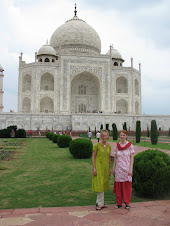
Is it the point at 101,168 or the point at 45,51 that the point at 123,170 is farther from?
the point at 45,51

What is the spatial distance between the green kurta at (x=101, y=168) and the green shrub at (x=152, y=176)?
0.67 m

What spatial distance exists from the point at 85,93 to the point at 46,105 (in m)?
5.82

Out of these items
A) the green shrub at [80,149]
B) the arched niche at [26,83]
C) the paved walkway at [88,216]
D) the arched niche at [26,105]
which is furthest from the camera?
the arched niche at [26,83]

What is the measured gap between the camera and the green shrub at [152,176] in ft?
11.2

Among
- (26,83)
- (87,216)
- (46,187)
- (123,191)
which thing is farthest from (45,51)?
(87,216)

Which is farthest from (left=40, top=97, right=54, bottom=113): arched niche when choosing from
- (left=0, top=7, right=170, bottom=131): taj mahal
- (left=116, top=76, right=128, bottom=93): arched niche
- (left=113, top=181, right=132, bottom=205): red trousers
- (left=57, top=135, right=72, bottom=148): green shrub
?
(left=113, top=181, right=132, bottom=205): red trousers

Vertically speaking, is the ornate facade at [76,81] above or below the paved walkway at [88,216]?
above

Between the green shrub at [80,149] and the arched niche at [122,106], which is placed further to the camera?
the arched niche at [122,106]

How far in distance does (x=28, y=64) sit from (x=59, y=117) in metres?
9.44

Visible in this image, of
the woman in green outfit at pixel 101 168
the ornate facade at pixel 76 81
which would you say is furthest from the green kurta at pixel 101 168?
the ornate facade at pixel 76 81

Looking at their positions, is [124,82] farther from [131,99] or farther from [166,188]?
[166,188]

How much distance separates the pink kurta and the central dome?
29606 millimetres

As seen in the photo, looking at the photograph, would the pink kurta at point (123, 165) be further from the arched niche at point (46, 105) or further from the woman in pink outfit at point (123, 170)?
the arched niche at point (46, 105)

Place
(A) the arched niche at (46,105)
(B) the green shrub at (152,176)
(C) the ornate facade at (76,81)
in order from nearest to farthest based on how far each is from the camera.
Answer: (B) the green shrub at (152,176) < (C) the ornate facade at (76,81) < (A) the arched niche at (46,105)
